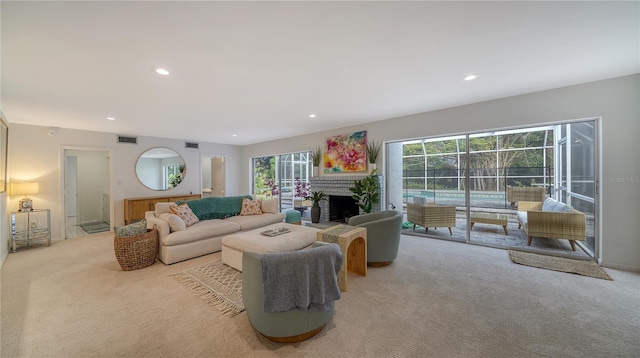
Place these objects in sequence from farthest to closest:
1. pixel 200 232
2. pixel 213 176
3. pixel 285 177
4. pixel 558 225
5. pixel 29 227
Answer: pixel 213 176 < pixel 285 177 < pixel 29 227 < pixel 200 232 < pixel 558 225

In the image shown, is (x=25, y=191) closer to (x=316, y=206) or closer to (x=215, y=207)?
(x=215, y=207)

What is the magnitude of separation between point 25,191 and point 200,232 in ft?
12.1

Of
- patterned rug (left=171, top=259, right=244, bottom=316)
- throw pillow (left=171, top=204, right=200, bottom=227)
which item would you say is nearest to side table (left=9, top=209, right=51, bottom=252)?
throw pillow (left=171, top=204, right=200, bottom=227)

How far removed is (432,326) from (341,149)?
423 cm

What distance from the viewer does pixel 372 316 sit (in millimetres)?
2088

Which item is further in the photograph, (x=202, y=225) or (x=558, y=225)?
(x=202, y=225)

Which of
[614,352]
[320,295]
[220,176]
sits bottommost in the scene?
[614,352]

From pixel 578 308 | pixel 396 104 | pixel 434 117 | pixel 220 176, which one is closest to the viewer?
pixel 578 308

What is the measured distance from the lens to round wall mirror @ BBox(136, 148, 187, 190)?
244 inches

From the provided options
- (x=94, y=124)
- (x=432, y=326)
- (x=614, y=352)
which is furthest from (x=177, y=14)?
(x=94, y=124)

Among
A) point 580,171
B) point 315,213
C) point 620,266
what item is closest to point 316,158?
point 315,213

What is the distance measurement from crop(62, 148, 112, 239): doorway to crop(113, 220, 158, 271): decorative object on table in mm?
4301

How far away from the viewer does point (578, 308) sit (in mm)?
2180

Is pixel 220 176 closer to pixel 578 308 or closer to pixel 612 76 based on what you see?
pixel 578 308
